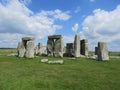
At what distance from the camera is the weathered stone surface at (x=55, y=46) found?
111 ft

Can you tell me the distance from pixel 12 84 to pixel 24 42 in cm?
1946

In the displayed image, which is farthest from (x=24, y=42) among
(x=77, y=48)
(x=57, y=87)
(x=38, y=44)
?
(x=57, y=87)

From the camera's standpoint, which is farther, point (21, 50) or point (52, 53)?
point (52, 53)

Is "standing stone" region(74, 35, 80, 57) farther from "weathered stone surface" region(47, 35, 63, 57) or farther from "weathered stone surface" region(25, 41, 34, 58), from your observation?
"weathered stone surface" region(25, 41, 34, 58)

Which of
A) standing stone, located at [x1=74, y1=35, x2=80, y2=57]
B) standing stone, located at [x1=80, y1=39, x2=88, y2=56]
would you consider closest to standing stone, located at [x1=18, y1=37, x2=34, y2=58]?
standing stone, located at [x1=74, y1=35, x2=80, y2=57]

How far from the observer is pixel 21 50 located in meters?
31.7

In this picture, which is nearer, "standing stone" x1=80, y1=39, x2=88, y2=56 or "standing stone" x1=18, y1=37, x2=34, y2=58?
"standing stone" x1=18, y1=37, x2=34, y2=58

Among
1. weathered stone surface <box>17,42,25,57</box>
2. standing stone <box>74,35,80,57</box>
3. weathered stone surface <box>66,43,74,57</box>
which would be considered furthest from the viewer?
weathered stone surface <box>66,43,74,57</box>

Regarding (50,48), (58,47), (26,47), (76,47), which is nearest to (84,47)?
(76,47)

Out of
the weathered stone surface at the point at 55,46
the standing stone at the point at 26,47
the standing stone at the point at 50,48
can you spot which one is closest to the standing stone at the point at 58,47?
the weathered stone surface at the point at 55,46

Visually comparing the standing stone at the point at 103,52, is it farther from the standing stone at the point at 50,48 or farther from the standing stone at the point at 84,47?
the standing stone at the point at 84,47

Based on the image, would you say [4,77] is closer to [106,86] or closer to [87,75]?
[87,75]

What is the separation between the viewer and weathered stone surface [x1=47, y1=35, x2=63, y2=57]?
34.0 m

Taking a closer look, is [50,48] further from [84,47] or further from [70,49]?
[84,47]
